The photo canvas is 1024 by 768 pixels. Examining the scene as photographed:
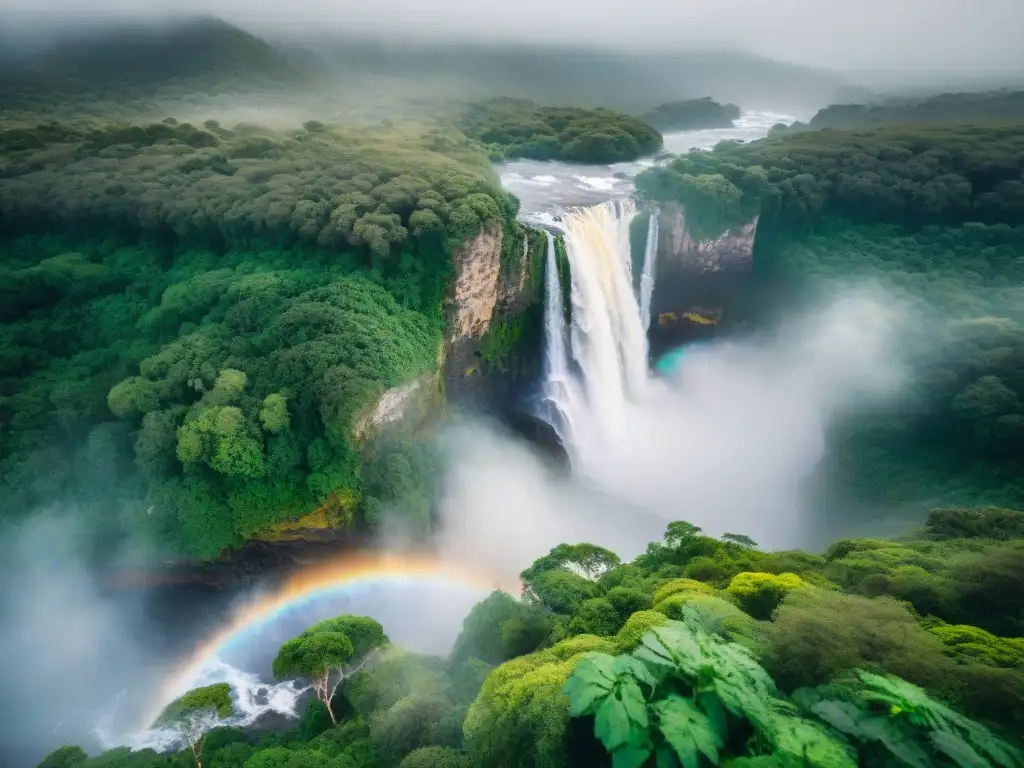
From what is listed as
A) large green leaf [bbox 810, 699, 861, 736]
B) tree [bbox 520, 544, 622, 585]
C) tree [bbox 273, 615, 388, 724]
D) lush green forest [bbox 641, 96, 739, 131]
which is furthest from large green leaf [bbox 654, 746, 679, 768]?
lush green forest [bbox 641, 96, 739, 131]

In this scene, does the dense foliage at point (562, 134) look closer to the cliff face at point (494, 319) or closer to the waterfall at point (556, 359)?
the cliff face at point (494, 319)

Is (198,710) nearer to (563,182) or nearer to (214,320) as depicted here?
(214,320)

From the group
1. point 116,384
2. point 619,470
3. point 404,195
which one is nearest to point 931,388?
point 619,470

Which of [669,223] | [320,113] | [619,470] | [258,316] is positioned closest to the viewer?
[258,316]

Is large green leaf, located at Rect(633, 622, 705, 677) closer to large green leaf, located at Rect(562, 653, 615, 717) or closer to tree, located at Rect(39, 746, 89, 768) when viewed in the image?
large green leaf, located at Rect(562, 653, 615, 717)

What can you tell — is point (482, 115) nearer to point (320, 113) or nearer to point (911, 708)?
point (320, 113)

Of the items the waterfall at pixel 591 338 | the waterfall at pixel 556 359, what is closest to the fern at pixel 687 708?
the waterfall at pixel 591 338
